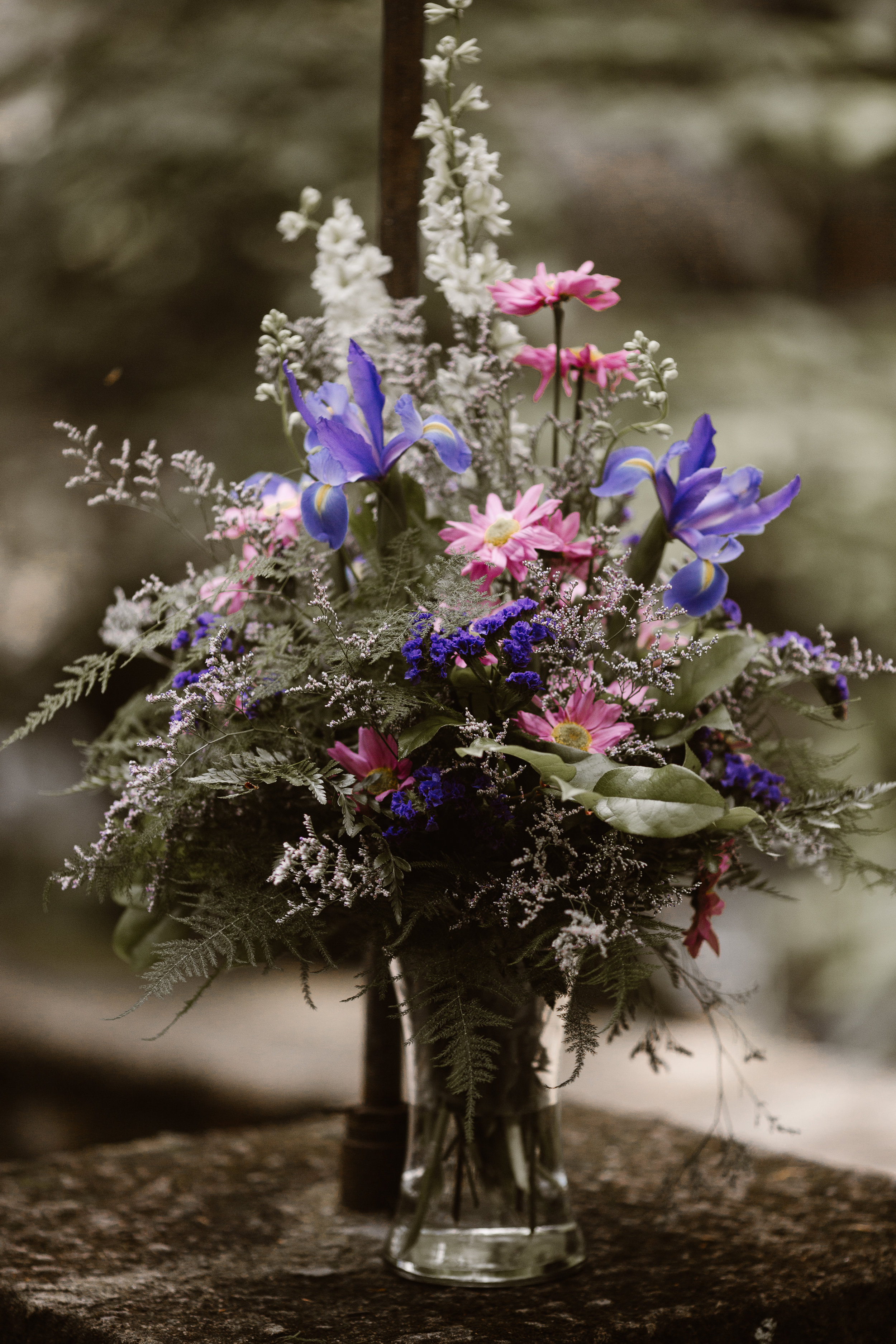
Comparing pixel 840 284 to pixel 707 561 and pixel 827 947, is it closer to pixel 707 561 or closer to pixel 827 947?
pixel 827 947

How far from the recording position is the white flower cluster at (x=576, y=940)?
0.65 metres

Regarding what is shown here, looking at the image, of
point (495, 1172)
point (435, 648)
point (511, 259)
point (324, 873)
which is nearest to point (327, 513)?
point (435, 648)

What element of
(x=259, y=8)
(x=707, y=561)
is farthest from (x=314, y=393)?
(x=259, y=8)

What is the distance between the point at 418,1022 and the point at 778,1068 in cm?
Result: 236

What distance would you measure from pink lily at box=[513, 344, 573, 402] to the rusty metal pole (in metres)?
0.18

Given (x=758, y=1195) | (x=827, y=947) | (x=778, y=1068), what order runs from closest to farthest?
Result: 1. (x=758, y=1195)
2. (x=778, y=1068)
3. (x=827, y=947)

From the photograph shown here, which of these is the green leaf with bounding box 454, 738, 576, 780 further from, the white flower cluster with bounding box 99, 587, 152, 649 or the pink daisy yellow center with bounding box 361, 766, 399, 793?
the white flower cluster with bounding box 99, 587, 152, 649

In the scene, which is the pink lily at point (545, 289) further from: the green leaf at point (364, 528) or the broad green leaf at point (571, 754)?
the broad green leaf at point (571, 754)

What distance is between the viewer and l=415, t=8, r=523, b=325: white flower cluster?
0.86 m

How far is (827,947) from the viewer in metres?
3.24

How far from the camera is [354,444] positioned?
2.54 ft

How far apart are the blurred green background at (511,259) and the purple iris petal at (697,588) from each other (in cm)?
240


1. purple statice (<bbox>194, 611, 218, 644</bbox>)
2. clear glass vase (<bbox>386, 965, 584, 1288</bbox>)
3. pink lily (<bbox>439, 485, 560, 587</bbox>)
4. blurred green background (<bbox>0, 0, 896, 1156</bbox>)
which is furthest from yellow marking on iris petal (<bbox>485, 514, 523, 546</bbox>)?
blurred green background (<bbox>0, 0, 896, 1156</bbox>)

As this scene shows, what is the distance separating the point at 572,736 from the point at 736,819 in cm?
12
